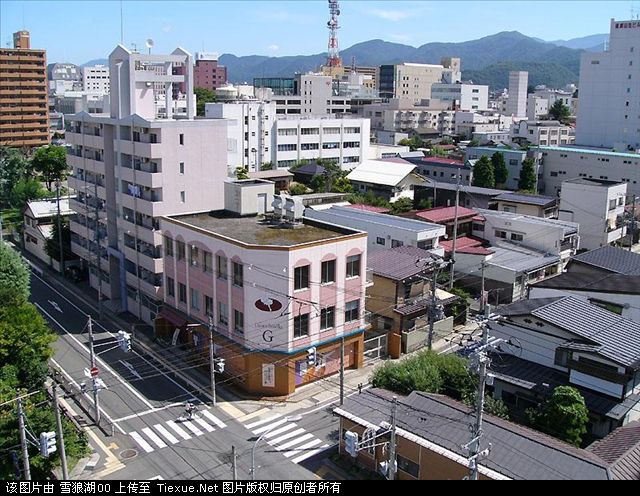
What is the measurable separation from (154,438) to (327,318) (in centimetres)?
893

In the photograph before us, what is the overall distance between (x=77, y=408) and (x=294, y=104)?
8506cm

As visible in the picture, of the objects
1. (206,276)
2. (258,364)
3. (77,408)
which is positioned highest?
(206,276)

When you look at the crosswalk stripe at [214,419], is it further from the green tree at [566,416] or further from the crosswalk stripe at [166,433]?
the green tree at [566,416]

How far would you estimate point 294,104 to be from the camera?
349 ft

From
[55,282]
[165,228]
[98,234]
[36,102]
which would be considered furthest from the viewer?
[36,102]

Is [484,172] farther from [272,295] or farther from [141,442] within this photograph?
[141,442]

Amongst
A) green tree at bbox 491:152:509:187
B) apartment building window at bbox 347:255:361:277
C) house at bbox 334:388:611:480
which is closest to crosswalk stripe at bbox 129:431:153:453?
house at bbox 334:388:611:480

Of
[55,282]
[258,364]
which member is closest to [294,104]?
[55,282]

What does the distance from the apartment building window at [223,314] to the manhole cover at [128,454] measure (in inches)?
293

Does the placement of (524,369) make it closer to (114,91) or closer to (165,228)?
(165,228)

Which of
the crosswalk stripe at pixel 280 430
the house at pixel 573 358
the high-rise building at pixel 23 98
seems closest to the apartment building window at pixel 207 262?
the crosswalk stripe at pixel 280 430

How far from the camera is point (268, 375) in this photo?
27.7 meters

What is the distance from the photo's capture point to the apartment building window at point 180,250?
3180cm

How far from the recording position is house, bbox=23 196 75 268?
163ft
